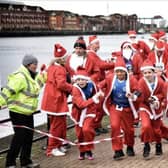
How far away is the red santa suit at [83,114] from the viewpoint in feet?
23.9

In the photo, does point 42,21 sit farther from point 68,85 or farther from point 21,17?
point 68,85

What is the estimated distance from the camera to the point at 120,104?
7402mm

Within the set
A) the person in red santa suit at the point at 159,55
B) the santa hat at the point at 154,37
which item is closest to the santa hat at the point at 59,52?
the person in red santa suit at the point at 159,55

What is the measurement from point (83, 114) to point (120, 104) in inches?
21.6

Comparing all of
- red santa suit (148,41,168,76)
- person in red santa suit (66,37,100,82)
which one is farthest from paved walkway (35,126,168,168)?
red santa suit (148,41,168,76)

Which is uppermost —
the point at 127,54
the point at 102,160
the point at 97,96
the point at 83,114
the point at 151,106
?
the point at 127,54

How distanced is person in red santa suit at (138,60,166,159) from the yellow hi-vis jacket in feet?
5.13

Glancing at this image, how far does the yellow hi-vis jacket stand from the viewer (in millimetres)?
6633

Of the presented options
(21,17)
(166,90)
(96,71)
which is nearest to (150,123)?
(166,90)

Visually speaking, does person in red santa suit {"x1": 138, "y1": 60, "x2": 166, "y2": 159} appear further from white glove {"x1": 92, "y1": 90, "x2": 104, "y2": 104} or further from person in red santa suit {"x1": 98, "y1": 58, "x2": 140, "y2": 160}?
white glove {"x1": 92, "y1": 90, "x2": 104, "y2": 104}

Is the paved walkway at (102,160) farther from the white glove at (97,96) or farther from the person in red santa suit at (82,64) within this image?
the person in red santa suit at (82,64)

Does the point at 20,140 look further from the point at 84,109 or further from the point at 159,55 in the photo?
the point at 159,55

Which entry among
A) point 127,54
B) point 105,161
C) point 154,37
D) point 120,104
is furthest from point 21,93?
point 154,37

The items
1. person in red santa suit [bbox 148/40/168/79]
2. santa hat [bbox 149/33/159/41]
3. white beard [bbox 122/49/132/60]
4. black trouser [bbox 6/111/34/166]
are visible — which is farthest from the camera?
santa hat [bbox 149/33/159/41]
